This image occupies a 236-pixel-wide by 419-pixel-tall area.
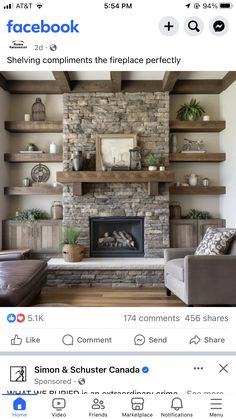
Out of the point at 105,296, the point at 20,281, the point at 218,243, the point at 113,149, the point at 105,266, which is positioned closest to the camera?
the point at 20,281

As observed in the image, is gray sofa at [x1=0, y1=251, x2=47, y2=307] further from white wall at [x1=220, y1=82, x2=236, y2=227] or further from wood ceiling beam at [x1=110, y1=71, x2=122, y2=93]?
white wall at [x1=220, y1=82, x2=236, y2=227]

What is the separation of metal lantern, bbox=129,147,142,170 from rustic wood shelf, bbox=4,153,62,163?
89cm

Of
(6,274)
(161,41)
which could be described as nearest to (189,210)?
(6,274)

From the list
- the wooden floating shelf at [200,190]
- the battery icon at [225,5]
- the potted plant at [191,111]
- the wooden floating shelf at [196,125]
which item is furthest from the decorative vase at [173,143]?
the battery icon at [225,5]

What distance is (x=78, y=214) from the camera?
13.0 ft

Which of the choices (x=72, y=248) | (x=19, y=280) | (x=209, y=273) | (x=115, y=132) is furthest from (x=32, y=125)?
(x=209, y=273)

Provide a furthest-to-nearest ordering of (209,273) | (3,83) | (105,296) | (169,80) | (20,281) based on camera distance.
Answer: (3,83) < (169,80) < (105,296) < (209,273) < (20,281)

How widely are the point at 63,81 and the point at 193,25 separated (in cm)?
336

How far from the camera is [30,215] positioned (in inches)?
158

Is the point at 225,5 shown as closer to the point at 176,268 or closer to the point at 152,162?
the point at 176,268
